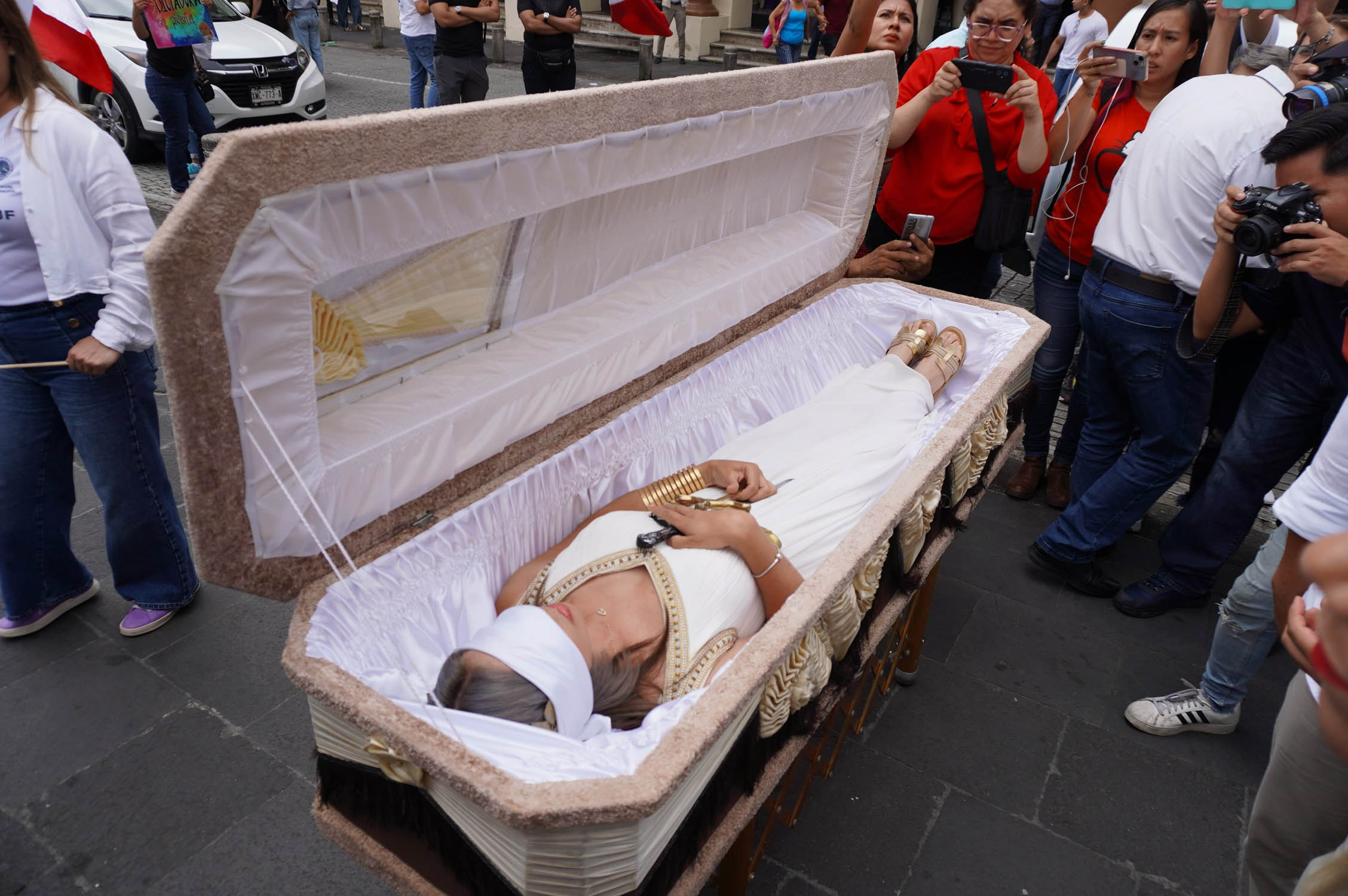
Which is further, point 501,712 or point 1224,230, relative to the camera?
point 1224,230

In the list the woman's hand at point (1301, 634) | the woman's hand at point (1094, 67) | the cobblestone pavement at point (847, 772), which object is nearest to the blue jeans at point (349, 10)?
the cobblestone pavement at point (847, 772)

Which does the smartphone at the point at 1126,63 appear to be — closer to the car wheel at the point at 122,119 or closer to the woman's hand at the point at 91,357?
the woman's hand at the point at 91,357

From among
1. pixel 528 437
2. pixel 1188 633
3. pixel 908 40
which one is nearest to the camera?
pixel 528 437

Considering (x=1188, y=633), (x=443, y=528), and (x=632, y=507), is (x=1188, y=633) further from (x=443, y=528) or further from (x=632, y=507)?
(x=443, y=528)

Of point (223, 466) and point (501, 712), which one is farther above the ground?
point (223, 466)

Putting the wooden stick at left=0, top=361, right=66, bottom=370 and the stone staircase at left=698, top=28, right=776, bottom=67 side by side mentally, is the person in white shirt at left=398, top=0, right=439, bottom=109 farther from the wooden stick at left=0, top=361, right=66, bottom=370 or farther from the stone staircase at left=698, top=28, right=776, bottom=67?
the stone staircase at left=698, top=28, right=776, bottom=67

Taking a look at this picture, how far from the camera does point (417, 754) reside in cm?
126

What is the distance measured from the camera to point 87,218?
2.01 metres

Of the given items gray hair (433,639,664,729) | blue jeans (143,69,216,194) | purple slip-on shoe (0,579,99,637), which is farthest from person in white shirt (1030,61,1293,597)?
blue jeans (143,69,216,194)

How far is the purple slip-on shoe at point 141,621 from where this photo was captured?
255 centimetres

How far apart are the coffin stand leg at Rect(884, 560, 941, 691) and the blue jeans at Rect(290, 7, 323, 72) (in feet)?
29.0

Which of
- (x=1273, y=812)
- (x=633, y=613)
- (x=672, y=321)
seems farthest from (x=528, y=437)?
(x=1273, y=812)

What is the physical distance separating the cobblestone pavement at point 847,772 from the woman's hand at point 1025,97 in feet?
5.74

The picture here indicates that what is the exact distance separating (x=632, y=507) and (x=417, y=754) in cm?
108
